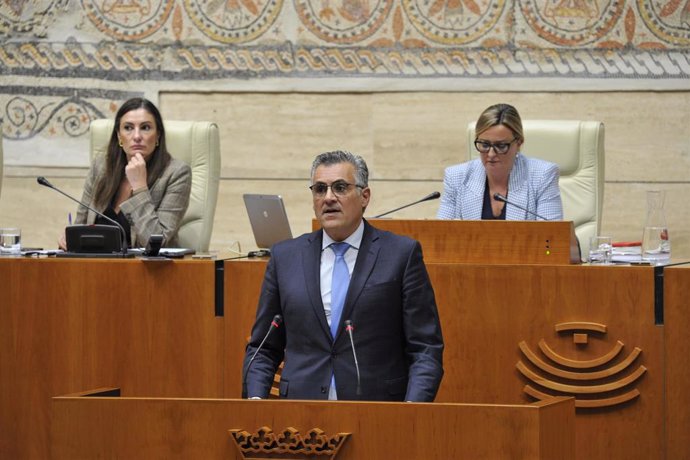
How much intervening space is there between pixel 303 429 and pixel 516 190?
103 inches

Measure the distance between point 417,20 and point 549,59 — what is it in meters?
0.81

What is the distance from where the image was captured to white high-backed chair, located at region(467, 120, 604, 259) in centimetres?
584

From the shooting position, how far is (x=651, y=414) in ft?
14.1

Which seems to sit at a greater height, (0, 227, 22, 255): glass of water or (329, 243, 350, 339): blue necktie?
(0, 227, 22, 255): glass of water

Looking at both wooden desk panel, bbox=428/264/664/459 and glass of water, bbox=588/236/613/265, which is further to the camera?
glass of water, bbox=588/236/613/265

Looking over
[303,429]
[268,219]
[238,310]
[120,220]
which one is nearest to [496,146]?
[268,219]

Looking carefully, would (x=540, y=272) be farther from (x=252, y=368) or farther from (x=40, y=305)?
(x=40, y=305)

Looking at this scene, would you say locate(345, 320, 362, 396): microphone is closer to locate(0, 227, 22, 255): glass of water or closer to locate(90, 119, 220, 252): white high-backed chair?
locate(0, 227, 22, 255): glass of water

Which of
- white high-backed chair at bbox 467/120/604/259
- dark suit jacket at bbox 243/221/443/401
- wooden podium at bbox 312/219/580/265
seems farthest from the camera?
white high-backed chair at bbox 467/120/604/259

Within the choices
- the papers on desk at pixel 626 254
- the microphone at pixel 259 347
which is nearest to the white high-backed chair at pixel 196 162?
the papers on desk at pixel 626 254

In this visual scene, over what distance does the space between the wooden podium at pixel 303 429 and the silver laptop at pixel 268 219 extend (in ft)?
6.23

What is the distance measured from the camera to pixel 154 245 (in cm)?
462

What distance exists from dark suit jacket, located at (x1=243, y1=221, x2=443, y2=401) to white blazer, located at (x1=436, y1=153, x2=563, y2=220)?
174cm

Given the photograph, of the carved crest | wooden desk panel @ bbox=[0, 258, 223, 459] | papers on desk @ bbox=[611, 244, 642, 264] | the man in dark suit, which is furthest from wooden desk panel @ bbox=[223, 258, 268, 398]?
the carved crest
